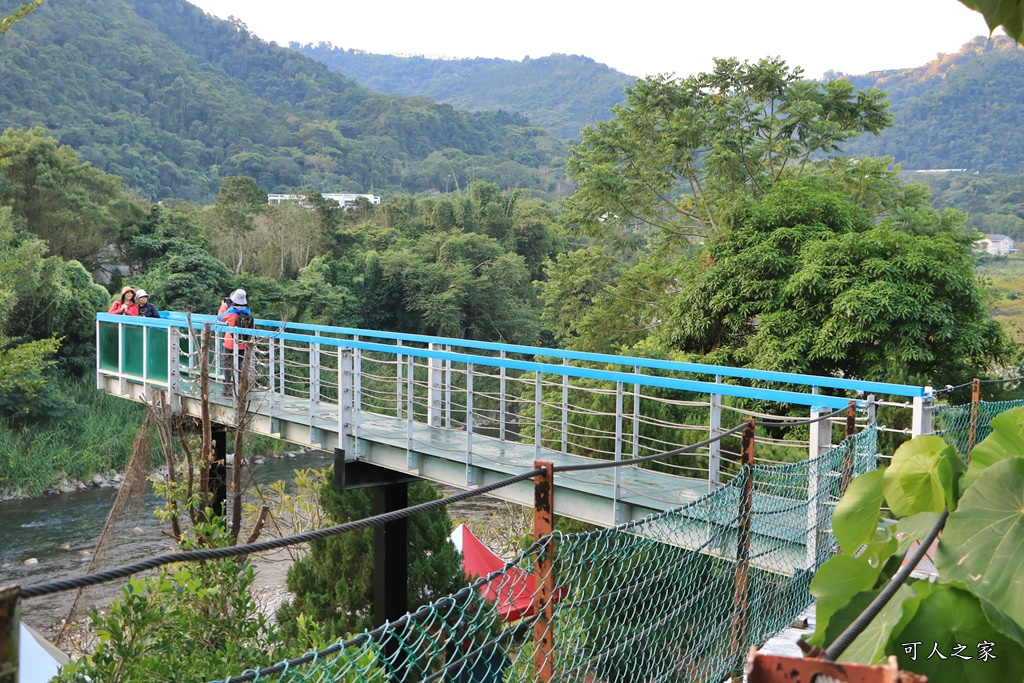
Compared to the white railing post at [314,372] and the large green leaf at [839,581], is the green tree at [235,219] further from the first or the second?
the large green leaf at [839,581]

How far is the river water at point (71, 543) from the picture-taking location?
Answer: 1266cm

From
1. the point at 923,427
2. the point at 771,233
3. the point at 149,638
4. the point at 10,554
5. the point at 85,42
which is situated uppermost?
the point at 85,42

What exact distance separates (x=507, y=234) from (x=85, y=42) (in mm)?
40177

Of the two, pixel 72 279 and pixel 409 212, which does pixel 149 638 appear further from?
pixel 409 212

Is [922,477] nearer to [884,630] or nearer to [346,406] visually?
[884,630]

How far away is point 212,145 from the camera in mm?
61031

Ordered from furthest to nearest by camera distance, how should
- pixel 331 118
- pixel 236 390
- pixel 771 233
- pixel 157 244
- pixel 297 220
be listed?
pixel 331 118 < pixel 297 220 < pixel 157 244 < pixel 771 233 < pixel 236 390

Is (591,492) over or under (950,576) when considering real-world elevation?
under

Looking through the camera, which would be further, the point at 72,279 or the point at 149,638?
the point at 72,279

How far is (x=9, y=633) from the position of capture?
33.6 inches

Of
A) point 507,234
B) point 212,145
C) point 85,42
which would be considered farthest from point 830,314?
point 85,42

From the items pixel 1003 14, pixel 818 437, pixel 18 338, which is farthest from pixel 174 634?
pixel 18 338

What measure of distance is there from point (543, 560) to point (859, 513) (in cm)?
135

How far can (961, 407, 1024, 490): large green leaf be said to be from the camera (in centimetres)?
87
